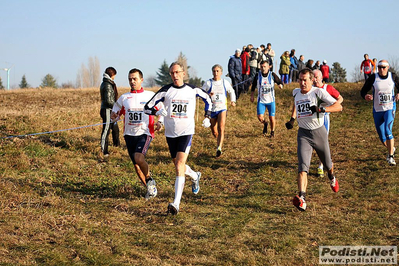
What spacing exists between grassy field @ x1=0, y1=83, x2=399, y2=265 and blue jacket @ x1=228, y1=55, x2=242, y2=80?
6.13 m

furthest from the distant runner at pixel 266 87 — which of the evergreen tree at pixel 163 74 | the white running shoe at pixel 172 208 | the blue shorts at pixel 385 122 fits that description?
the evergreen tree at pixel 163 74

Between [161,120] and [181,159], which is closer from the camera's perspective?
[181,159]

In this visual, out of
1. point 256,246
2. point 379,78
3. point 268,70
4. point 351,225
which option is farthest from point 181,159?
point 268,70

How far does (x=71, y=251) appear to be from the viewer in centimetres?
547

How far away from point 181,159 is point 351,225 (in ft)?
9.92

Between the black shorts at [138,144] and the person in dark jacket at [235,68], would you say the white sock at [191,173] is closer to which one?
the black shorts at [138,144]

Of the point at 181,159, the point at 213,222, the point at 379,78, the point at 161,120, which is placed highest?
the point at 379,78

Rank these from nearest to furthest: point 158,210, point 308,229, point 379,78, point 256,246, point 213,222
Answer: point 256,246 < point 308,229 < point 213,222 < point 158,210 < point 379,78

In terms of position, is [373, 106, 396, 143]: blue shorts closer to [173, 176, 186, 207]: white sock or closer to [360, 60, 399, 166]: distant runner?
[360, 60, 399, 166]: distant runner

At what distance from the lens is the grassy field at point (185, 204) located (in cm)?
557

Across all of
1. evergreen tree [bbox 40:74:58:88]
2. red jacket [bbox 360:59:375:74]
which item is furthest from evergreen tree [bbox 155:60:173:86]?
red jacket [bbox 360:59:375:74]

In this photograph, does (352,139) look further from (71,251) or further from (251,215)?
(71,251)

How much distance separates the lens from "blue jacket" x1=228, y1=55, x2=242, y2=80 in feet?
66.1

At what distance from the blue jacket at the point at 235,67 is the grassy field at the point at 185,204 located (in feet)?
20.1
